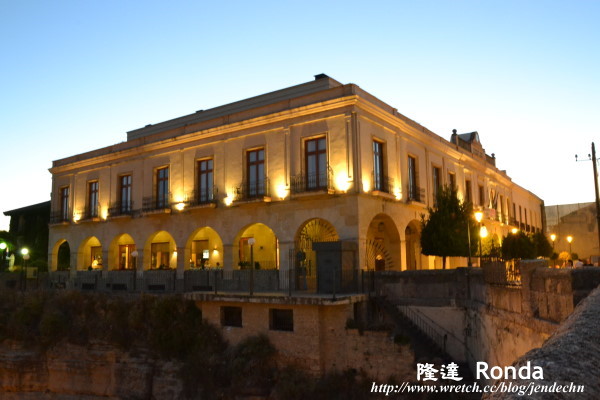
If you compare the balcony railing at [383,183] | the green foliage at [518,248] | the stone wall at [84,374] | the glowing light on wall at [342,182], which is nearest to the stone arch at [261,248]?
the glowing light on wall at [342,182]

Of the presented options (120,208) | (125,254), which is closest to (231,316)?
(120,208)

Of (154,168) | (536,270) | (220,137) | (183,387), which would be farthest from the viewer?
(154,168)

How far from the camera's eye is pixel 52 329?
21.0 meters

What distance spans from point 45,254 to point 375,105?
1081 inches


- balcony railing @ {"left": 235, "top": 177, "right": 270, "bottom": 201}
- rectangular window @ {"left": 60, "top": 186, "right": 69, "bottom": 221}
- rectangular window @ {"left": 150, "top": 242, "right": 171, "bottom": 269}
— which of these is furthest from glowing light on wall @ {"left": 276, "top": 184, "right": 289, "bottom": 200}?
rectangular window @ {"left": 60, "top": 186, "right": 69, "bottom": 221}

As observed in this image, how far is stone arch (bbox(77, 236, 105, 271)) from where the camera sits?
101ft

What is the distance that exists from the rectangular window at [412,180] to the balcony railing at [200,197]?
9.30 m

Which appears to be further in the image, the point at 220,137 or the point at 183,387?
the point at 220,137

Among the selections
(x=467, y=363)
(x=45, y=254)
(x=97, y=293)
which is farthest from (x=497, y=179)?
(x=45, y=254)

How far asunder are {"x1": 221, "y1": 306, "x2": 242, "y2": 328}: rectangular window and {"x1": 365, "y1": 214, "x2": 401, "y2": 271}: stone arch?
632 centimetres

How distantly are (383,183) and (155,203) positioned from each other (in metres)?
12.5

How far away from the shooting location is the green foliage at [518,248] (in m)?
27.2

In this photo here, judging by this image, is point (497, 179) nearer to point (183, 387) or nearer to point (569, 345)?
point (183, 387)

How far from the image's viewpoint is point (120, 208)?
28.9 metres
